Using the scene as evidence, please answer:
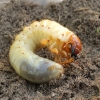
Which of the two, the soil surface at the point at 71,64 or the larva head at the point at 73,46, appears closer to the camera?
the soil surface at the point at 71,64

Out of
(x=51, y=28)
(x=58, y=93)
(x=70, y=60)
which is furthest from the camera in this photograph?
(x=51, y=28)

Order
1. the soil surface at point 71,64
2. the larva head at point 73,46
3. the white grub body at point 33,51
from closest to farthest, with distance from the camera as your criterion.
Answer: the soil surface at point 71,64
the white grub body at point 33,51
the larva head at point 73,46

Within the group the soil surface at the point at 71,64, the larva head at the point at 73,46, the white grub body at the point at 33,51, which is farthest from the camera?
the larva head at the point at 73,46

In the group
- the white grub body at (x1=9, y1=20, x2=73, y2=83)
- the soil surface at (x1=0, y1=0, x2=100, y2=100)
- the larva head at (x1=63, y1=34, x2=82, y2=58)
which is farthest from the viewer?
the larva head at (x1=63, y1=34, x2=82, y2=58)

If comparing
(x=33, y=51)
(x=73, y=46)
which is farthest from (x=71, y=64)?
(x=33, y=51)

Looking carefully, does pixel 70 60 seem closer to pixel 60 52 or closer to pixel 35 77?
pixel 60 52

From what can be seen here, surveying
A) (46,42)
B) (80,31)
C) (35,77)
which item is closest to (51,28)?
(46,42)
